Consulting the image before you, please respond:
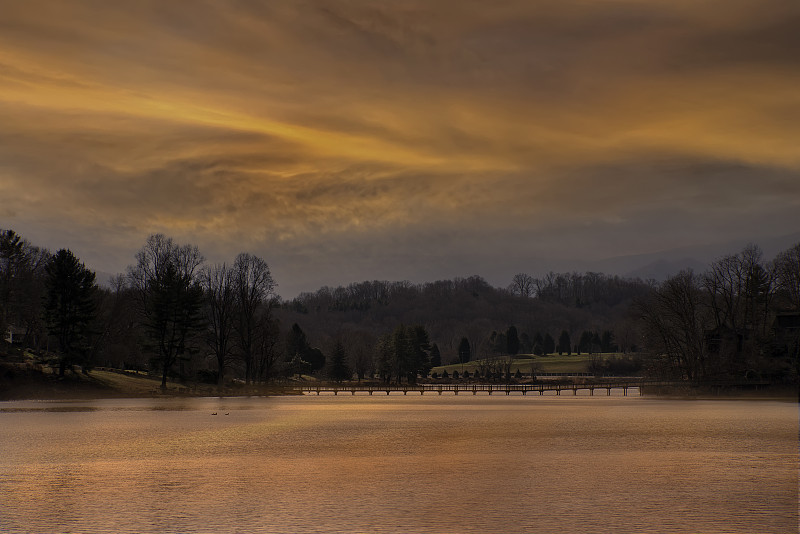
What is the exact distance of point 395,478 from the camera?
28.1 metres

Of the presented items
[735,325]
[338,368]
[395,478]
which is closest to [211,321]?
[338,368]

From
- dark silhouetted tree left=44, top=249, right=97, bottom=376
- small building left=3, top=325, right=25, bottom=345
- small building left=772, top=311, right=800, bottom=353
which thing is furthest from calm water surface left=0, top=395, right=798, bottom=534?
small building left=3, top=325, right=25, bottom=345

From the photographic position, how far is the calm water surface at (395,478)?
68.6 ft

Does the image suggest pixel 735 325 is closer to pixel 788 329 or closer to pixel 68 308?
pixel 788 329

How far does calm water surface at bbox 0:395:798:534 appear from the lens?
20906mm

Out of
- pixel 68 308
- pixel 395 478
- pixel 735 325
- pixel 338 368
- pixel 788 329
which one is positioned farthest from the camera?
pixel 338 368

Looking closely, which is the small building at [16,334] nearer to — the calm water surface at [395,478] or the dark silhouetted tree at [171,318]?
the dark silhouetted tree at [171,318]

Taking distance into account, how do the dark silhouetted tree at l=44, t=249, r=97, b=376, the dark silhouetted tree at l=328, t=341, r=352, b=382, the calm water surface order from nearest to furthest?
the calm water surface < the dark silhouetted tree at l=44, t=249, r=97, b=376 < the dark silhouetted tree at l=328, t=341, r=352, b=382

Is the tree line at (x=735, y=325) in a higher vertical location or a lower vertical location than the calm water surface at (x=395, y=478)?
higher

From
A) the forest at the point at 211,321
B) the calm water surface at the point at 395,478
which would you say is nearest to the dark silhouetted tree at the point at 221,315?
the forest at the point at 211,321

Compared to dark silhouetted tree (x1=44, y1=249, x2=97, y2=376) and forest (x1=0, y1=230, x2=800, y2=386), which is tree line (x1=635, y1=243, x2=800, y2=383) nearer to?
forest (x1=0, y1=230, x2=800, y2=386)

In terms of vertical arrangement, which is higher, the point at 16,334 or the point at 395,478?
the point at 16,334

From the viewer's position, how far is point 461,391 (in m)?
155

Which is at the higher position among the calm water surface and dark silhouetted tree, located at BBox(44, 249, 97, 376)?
dark silhouetted tree, located at BBox(44, 249, 97, 376)
